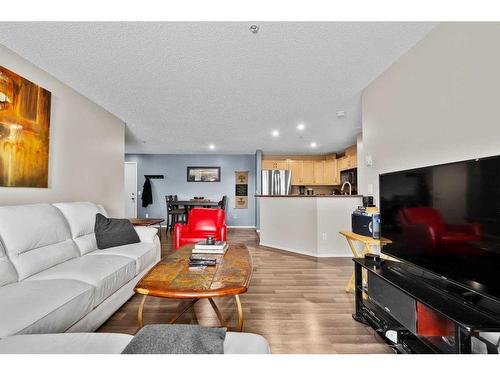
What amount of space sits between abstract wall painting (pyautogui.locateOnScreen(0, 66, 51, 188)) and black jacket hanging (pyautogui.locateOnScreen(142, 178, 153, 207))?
4.80 meters

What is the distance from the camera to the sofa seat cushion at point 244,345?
877 mm

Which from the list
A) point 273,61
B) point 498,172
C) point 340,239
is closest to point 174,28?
point 273,61

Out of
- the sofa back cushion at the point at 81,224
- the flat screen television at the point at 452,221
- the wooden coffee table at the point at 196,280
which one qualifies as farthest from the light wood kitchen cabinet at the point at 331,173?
the sofa back cushion at the point at 81,224

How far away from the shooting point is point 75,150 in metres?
2.94

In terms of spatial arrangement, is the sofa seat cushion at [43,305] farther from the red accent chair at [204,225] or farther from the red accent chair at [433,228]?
the red accent chair at [433,228]

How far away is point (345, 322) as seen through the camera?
1801mm

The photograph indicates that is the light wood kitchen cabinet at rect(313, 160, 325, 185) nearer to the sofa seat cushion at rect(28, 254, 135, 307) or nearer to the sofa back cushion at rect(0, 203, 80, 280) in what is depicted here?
the sofa seat cushion at rect(28, 254, 135, 307)

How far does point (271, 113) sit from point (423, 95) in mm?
2197

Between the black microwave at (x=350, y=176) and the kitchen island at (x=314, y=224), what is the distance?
78.9 inches

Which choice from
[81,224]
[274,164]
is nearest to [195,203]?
[274,164]

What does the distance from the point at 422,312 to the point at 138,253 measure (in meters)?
2.41

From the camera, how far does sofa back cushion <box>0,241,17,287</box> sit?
4.76 feet

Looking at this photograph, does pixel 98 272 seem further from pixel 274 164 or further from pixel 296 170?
pixel 296 170
